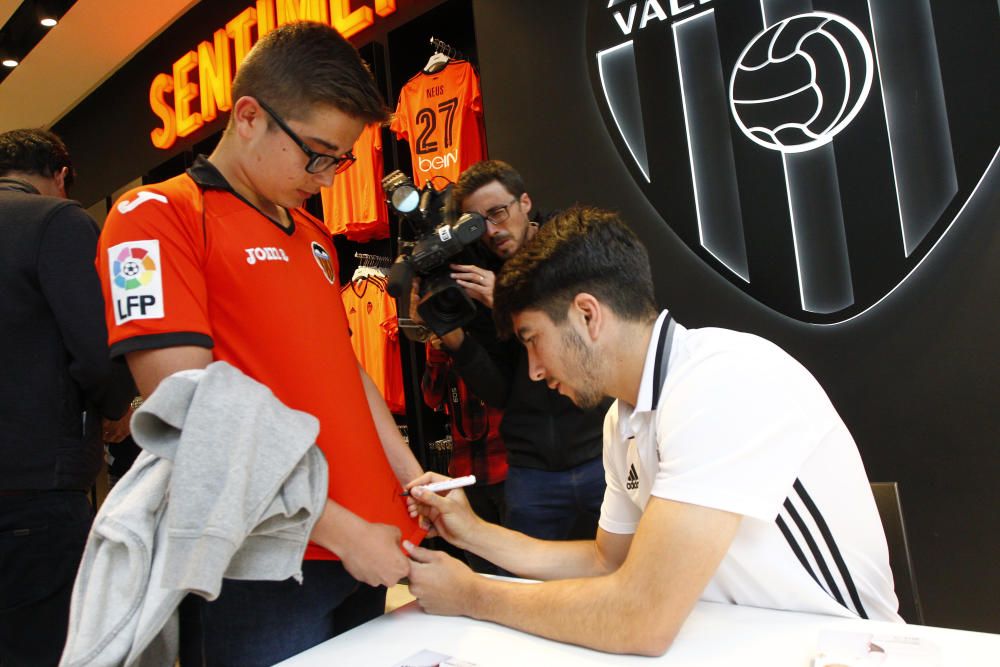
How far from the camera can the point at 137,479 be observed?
0.94 metres

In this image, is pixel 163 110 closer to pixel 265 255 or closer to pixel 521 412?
pixel 521 412

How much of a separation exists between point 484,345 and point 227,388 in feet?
4.71

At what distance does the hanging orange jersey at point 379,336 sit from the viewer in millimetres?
3746

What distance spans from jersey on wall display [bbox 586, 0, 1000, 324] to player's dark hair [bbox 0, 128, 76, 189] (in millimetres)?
1915

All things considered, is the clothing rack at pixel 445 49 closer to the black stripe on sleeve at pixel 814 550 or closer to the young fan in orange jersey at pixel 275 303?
the young fan in orange jersey at pixel 275 303

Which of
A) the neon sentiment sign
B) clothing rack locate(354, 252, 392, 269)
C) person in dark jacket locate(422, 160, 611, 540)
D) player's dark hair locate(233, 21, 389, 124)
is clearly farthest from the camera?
clothing rack locate(354, 252, 392, 269)

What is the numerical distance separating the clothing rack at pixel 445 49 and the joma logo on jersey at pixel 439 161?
1.81 feet

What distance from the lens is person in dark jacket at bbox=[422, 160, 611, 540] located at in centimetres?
205

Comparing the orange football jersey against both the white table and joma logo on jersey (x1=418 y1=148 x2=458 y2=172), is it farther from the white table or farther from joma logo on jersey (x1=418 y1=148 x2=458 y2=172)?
joma logo on jersey (x1=418 y1=148 x2=458 y2=172)

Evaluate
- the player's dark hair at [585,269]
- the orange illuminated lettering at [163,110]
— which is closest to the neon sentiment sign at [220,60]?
the orange illuminated lettering at [163,110]

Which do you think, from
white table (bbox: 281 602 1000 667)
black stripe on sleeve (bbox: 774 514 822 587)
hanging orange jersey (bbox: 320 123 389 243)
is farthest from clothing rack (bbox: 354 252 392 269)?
black stripe on sleeve (bbox: 774 514 822 587)

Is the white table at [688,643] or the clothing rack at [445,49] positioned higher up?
the clothing rack at [445,49]

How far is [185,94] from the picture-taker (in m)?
4.91

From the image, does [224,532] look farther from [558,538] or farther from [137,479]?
[558,538]
